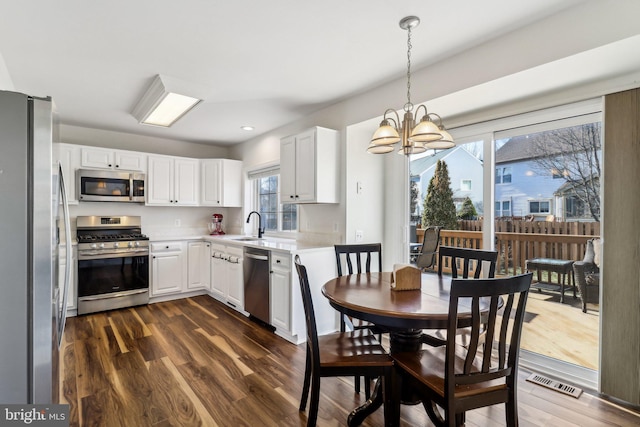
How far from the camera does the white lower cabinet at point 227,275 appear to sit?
387 centimetres

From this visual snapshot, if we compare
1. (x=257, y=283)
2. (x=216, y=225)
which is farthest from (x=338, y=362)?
(x=216, y=225)

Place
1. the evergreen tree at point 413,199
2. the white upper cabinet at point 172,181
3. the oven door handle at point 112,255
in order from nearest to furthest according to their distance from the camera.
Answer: the evergreen tree at point 413,199 < the oven door handle at point 112,255 < the white upper cabinet at point 172,181

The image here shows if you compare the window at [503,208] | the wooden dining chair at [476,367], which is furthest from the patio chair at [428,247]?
the window at [503,208]

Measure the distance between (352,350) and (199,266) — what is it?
3.47 meters

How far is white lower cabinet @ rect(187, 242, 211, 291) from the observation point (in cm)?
462

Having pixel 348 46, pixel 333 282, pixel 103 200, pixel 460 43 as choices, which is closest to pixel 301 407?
pixel 333 282

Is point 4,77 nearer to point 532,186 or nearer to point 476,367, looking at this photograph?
point 476,367

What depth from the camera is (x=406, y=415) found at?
78.9 inches

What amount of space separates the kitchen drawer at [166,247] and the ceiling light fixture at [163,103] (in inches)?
63.5

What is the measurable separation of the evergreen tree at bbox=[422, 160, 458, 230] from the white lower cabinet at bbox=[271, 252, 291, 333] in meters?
1.52

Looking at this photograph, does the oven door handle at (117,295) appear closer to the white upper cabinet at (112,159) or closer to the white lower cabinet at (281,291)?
the white upper cabinet at (112,159)

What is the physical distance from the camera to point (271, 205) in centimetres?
480

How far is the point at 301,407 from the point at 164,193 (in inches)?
149

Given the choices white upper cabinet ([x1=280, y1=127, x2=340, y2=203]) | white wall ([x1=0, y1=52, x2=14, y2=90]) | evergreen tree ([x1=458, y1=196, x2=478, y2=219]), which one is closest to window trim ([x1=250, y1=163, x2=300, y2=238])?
white upper cabinet ([x1=280, y1=127, x2=340, y2=203])
